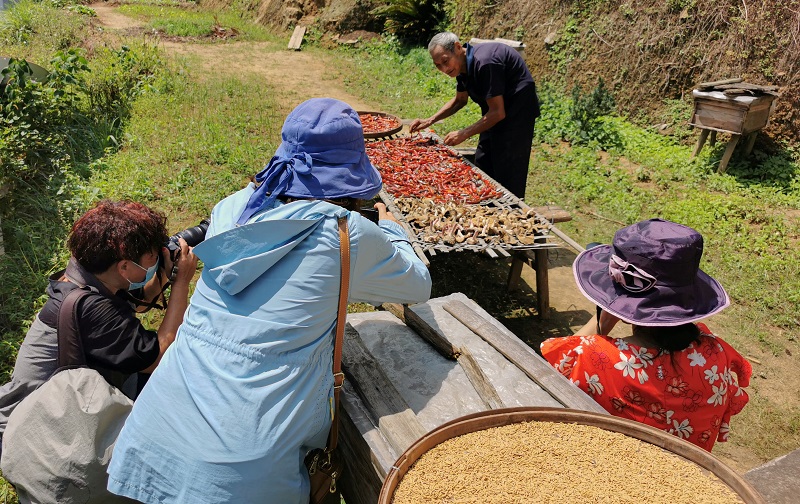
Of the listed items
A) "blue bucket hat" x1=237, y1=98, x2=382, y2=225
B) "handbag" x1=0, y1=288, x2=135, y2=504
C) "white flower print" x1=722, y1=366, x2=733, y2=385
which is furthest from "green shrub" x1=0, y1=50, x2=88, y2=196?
"white flower print" x1=722, y1=366, x2=733, y2=385

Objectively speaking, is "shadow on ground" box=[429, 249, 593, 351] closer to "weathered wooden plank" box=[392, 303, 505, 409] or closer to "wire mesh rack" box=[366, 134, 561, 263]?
"wire mesh rack" box=[366, 134, 561, 263]

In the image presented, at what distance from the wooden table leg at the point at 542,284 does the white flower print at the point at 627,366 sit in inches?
99.8

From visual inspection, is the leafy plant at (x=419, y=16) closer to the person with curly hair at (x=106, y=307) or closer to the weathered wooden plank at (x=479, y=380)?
the person with curly hair at (x=106, y=307)

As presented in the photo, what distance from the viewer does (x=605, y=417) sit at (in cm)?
159

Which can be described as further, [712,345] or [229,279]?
[712,345]

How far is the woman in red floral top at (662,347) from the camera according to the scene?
202 cm

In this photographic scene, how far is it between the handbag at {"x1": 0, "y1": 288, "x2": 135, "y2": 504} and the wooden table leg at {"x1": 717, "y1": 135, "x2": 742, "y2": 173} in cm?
728

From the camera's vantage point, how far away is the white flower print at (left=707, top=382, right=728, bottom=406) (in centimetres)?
210

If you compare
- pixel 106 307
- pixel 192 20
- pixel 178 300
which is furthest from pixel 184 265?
pixel 192 20

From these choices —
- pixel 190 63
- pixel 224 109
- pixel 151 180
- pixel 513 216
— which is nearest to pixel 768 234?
pixel 513 216

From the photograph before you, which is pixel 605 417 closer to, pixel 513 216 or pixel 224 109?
A: pixel 513 216

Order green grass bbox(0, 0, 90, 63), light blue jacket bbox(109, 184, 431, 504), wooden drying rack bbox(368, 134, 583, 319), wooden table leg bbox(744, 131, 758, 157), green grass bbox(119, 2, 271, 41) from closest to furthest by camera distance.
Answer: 1. light blue jacket bbox(109, 184, 431, 504)
2. wooden drying rack bbox(368, 134, 583, 319)
3. wooden table leg bbox(744, 131, 758, 157)
4. green grass bbox(0, 0, 90, 63)
5. green grass bbox(119, 2, 271, 41)

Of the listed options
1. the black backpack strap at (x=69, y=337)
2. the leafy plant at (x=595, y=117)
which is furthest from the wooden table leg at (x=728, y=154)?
the black backpack strap at (x=69, y=337)

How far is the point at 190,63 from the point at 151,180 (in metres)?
6.67
